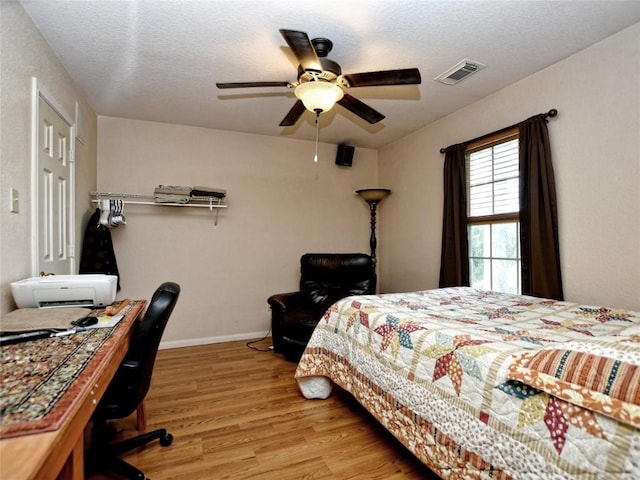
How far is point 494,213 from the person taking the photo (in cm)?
292

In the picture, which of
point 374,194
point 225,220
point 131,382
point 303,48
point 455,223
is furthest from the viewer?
point 374,194

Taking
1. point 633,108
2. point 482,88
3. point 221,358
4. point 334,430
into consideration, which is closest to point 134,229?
point 221,358

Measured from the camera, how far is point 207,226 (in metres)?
3.70

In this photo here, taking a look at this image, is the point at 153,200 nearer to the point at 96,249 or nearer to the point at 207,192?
the point at 207,192

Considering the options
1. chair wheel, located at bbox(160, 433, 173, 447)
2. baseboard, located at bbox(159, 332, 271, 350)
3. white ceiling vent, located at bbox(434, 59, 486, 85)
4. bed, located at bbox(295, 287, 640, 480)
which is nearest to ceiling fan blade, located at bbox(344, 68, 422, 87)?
white ceiling vent, located at bbox(434, 59, 486, 85)

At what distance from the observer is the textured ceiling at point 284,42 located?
1.80 meters

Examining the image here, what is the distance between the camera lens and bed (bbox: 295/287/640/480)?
85cm

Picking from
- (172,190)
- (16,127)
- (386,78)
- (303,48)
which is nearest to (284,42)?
(303,48)

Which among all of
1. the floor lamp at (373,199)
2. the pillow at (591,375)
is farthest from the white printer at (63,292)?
the floor lamp at (373,199)

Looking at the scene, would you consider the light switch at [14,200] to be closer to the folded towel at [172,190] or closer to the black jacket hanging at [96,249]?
the black jacket hanging at [96,249]

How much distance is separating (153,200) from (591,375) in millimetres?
3745

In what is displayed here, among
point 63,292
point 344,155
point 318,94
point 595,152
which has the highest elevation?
point 344,155

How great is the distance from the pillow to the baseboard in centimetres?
321

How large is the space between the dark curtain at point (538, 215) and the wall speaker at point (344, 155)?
2071 mm
